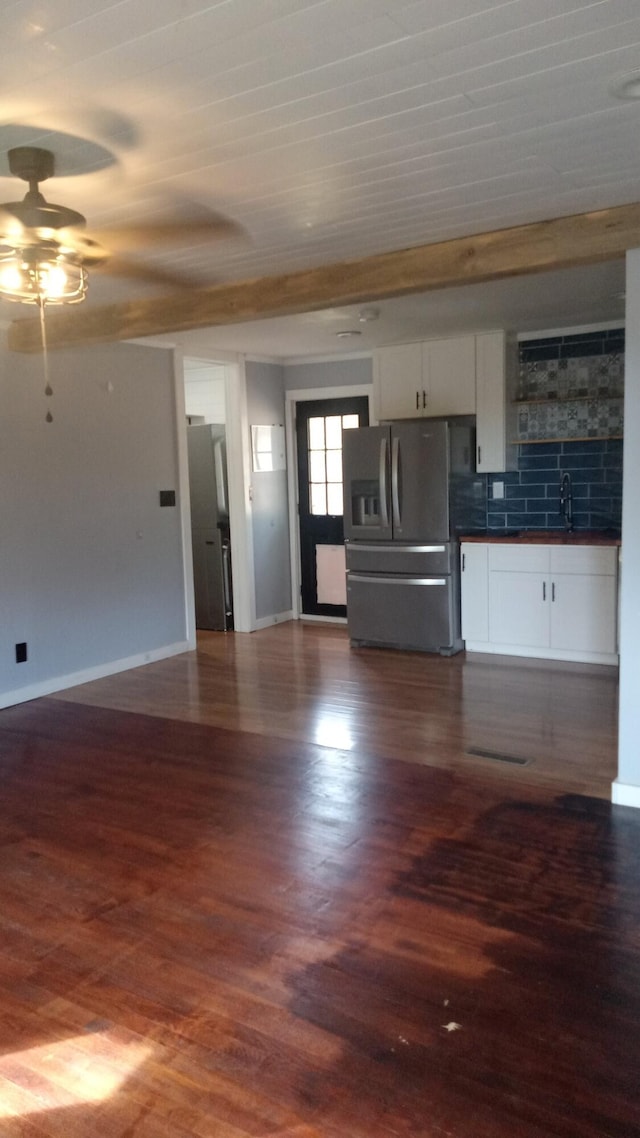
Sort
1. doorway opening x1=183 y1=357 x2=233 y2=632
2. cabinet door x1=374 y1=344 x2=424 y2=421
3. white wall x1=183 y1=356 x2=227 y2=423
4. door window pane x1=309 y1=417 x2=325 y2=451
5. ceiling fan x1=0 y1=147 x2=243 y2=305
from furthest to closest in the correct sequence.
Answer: white wall x1=183 y1=356 x2=227 y2=423 → door window pane x1=309 y1=417 x2=325 y2=451 → doorway opening x1=183 y1=357 x2=233 y2=632 → cabinet door x1=374 y1=344 x2=424 y2=421 → ceiling fan x1=0 y1=147 x2=243 y2=305

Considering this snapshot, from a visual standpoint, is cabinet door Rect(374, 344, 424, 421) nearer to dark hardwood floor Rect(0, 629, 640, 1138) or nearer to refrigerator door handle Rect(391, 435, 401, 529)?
refrigerator door handle Rect(391, 435, 401, 529)

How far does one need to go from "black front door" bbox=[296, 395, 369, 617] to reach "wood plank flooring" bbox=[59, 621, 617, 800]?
987 millimetres

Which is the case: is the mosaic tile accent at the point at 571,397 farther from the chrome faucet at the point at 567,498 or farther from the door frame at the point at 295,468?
the door frame at the point at 295,468

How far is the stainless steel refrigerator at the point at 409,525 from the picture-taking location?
5.70 meters

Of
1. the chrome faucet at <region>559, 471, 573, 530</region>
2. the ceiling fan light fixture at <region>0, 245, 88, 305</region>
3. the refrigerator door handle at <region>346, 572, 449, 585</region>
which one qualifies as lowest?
the refrigerator door handle at <region>346, 572, 449, 585</region>

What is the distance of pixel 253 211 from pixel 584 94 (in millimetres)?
1234

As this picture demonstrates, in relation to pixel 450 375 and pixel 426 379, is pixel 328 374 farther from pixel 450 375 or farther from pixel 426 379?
pixel 450 375

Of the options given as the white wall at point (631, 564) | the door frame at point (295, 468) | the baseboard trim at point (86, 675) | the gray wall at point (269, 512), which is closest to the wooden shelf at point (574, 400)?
the door frame at point (295, 468)

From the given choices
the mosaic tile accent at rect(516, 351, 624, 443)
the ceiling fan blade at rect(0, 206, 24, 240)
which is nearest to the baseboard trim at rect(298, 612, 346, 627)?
the mosaic tile accent at rect(516, 351, 624, 443)

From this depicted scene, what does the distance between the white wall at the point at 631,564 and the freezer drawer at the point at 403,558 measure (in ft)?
8.47

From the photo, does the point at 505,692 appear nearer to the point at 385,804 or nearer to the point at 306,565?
the point at 385,804

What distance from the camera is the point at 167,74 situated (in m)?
1.92

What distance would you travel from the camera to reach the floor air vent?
12.2 feet

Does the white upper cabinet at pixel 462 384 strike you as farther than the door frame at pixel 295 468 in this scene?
No
